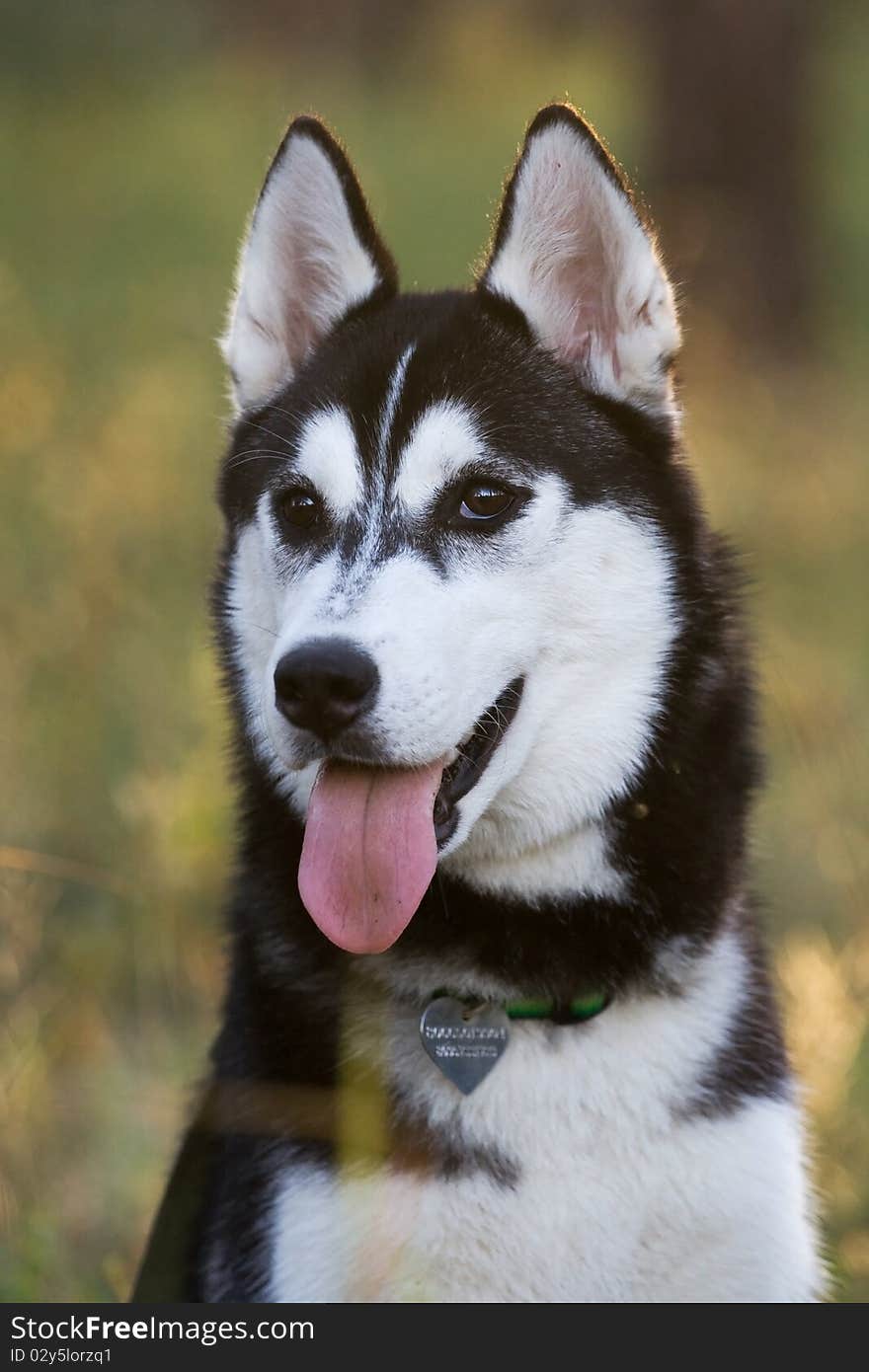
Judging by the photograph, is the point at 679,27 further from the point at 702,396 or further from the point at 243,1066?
the point at 243,1066

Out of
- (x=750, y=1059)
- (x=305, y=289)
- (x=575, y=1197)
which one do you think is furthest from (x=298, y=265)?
(x=575, y=1197)

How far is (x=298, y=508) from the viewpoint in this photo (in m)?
3.08

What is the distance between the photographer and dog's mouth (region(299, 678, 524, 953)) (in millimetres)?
2742

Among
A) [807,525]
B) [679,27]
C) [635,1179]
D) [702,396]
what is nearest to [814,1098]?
[635,1179]

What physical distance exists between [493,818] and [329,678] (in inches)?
21.4

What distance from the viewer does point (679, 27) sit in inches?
429

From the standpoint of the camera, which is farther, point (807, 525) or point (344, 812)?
point (807, 525)

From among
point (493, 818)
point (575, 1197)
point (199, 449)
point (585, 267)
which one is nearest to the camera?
point (575, 1197)

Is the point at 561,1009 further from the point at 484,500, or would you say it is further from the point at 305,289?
the point at 305,289

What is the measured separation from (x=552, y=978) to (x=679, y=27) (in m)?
9.44

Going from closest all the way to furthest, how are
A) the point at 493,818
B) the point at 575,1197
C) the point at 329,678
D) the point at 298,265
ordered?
the point at 329,678
the point at 575,1197
the point at 493,818
the point at 298,265

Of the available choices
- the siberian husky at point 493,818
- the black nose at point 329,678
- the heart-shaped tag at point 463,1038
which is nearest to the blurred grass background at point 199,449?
the siberian husky at point 493,818

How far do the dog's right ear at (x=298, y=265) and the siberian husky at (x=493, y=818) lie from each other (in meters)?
0.01

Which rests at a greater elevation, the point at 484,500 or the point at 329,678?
the point at 484,500
